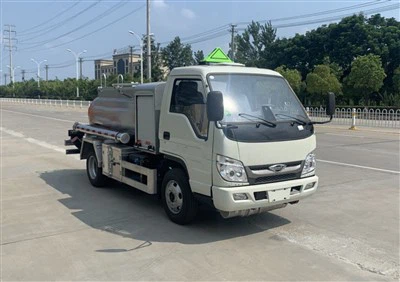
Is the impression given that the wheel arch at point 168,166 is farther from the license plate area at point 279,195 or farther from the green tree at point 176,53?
the green tree at point 176,53

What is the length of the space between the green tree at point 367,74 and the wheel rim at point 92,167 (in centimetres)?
3014

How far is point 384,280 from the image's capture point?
4.16 metres

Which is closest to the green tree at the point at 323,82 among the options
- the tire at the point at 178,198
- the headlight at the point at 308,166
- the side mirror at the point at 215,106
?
the headlight at the point at 308,166

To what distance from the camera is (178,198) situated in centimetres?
582

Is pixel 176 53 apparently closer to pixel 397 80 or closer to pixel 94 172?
pixel 397 80

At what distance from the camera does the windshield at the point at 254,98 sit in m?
5.37

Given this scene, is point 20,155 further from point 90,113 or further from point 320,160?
point 320,160

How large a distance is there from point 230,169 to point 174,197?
3.90 ft

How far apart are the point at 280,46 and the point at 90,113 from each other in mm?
44706

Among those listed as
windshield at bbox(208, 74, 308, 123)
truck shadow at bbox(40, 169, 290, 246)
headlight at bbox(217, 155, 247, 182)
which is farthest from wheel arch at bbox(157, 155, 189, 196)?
windshield at bbox(208, 74, 308, 123)

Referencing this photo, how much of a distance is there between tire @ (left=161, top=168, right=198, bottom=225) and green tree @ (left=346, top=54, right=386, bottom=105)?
31579 mm

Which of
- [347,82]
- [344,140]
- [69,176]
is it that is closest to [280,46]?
[347,82]

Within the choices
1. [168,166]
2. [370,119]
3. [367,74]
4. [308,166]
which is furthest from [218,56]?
[367,74]

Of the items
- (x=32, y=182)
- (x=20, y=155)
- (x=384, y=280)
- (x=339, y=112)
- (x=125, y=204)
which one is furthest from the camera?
(x=339, y=112)
